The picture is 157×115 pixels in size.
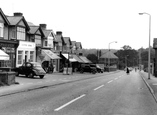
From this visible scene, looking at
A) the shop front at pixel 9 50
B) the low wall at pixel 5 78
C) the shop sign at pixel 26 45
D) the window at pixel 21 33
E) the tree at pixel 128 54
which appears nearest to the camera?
the low wall at pixel 5 78

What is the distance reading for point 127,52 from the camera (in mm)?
151125

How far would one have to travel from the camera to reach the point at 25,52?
3806cm

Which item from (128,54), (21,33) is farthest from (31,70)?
(128,54)

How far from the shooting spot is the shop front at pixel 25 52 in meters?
36.3

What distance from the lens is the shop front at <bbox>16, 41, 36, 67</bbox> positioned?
36.3 metres

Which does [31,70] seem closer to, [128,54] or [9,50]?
[9,50]

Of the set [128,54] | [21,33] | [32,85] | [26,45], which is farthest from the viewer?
[128,54]

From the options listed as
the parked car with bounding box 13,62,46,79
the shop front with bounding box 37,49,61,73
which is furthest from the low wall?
the shop front with bounding box 37,49,61,73

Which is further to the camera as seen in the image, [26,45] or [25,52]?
[25,52]

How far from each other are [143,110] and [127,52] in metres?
144

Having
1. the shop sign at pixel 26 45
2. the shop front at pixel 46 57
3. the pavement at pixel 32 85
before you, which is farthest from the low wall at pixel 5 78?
the shop front at pixel 46 57

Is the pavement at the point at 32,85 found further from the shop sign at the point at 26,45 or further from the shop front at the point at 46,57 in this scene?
the shop front at the point at 46,57

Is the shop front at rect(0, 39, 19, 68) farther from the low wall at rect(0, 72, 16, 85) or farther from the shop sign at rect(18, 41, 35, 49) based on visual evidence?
the low wall at rect(0, 72, 16, 85)

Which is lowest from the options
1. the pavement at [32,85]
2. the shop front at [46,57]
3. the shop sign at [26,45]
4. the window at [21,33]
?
the pavement at [32,85]
